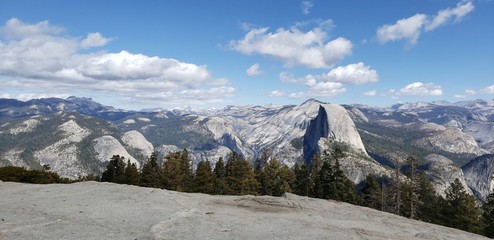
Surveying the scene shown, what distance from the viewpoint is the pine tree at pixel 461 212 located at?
59.8 m

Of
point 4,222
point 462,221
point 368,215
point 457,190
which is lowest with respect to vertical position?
point 462,221

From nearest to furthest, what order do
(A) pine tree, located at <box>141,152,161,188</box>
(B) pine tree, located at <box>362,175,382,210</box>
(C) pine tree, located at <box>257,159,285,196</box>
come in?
(A) pine tree, located at <box>141,152,161,188</box> < (B) pine tree, located at <box>362,175,382,210</box> < (C) pine tree, located at <box>257,159,285,196</box>

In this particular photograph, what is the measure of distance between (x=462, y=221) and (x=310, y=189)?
30.4 metres

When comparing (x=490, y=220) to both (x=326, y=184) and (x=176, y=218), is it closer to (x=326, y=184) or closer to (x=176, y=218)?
(x=326, y=184)

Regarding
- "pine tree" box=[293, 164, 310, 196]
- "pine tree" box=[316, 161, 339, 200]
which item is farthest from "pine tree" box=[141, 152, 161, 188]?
"pine tree" box=[316, 161, 339, 200]

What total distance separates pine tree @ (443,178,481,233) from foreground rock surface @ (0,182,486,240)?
43.1 m

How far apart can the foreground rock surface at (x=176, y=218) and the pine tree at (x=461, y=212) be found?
1695 inches

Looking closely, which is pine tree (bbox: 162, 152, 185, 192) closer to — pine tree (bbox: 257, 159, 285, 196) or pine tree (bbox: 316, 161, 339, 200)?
pine tree (bbox: 257, 159, 285, 196)

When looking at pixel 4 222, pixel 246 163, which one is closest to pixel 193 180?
pixel 246 163

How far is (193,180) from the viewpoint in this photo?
7806 cm

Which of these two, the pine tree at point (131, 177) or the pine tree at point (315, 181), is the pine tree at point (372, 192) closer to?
the pine tree at point (315, 181)

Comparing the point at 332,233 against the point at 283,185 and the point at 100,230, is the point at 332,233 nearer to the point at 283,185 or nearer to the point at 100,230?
the point at 100,230

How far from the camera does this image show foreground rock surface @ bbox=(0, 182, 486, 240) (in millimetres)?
17250

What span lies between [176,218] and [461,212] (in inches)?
2366
